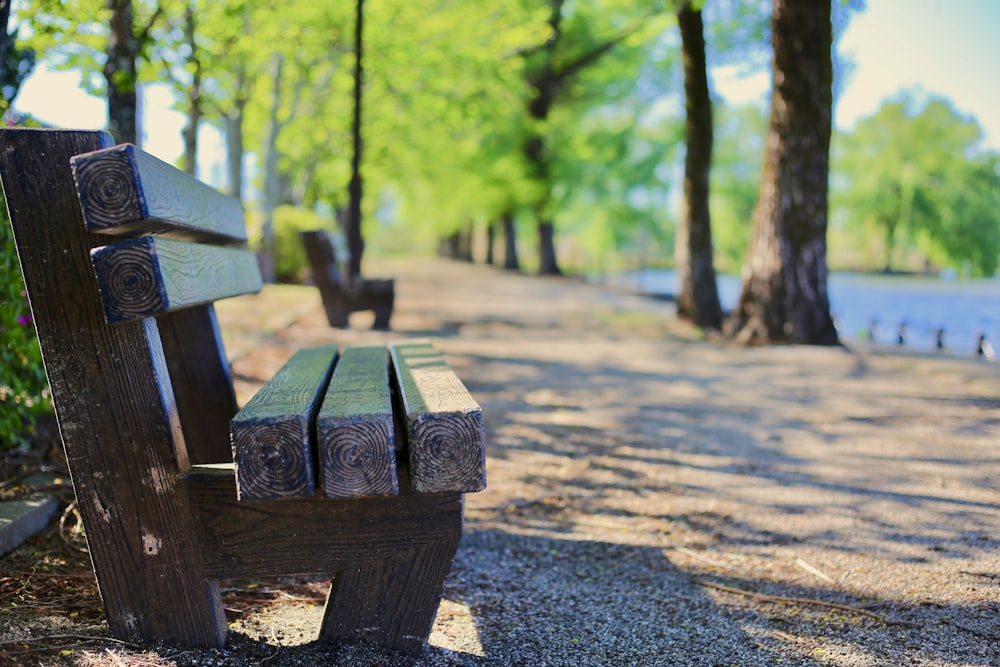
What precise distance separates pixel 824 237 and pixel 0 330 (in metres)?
8.41

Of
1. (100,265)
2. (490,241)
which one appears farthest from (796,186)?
(490,241)

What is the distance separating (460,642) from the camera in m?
2.61

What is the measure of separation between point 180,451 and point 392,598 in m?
0.67

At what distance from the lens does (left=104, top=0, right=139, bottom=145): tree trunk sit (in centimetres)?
627

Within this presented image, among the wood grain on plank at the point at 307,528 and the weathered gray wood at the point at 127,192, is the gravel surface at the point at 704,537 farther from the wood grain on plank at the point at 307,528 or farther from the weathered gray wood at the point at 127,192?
the weathered gray wood at the point at 127,192

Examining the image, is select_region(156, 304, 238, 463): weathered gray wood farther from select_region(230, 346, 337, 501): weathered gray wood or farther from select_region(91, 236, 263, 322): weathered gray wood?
select_region(230, 346, 337, 501): weathered gray wood

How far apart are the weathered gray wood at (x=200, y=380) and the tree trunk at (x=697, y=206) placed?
414 inches

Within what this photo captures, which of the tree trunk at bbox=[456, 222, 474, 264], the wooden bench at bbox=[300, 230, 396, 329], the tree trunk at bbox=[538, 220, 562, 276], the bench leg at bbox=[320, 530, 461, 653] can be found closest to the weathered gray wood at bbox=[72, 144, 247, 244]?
the bench leg at bbox=[320, 530, 461, 653]

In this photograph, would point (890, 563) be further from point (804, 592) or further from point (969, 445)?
point (969, 445)

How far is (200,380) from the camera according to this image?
3064mm

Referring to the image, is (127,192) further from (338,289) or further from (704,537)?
(338,289)

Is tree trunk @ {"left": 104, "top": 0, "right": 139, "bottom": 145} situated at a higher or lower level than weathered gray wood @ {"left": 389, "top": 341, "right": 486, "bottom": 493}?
→ higher

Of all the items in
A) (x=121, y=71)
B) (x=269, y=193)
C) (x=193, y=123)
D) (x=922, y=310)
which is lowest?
(x=922, y=310)

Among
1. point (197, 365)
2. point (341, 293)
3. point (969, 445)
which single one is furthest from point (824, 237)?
point (197, 365)
